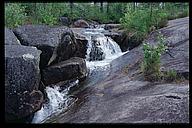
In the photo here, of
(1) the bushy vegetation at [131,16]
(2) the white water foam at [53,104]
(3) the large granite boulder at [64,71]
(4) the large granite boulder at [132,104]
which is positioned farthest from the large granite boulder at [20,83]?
(1) the bushy vegetation at [131,16]

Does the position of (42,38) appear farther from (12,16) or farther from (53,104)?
(12,16)

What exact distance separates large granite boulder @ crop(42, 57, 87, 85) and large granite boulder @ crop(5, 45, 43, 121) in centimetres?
187

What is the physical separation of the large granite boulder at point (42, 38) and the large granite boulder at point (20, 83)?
156cm

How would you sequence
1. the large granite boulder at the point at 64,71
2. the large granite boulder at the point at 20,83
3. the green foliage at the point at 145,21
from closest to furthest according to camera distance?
the large granite boulder at the point at 20,83
the large granite boulder at the point at 64,71
the green foliage at the point at 145,21

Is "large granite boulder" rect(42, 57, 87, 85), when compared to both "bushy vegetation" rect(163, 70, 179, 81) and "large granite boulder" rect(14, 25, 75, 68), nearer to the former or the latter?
"large granite boulder" rect(14, 25, 75, 68)

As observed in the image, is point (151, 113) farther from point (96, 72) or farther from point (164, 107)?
point (96, 72)

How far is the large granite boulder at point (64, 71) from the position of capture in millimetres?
9047

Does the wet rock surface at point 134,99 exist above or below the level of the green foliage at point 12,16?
below

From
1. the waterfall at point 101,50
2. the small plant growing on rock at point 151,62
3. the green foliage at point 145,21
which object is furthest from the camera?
the green foliage at point 145,21

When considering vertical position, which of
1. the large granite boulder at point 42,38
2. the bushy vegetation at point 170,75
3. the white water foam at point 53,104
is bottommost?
the white water foam at point 53,104

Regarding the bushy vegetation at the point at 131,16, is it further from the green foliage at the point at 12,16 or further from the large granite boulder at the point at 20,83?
the large granite boulder at the point at 20,83

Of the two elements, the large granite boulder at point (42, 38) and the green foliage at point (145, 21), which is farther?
the green foliage at point (145, 21)

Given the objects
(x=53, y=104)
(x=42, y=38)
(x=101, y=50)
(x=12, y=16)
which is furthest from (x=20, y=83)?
(x=101, y=50)

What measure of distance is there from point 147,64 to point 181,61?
927 mm
